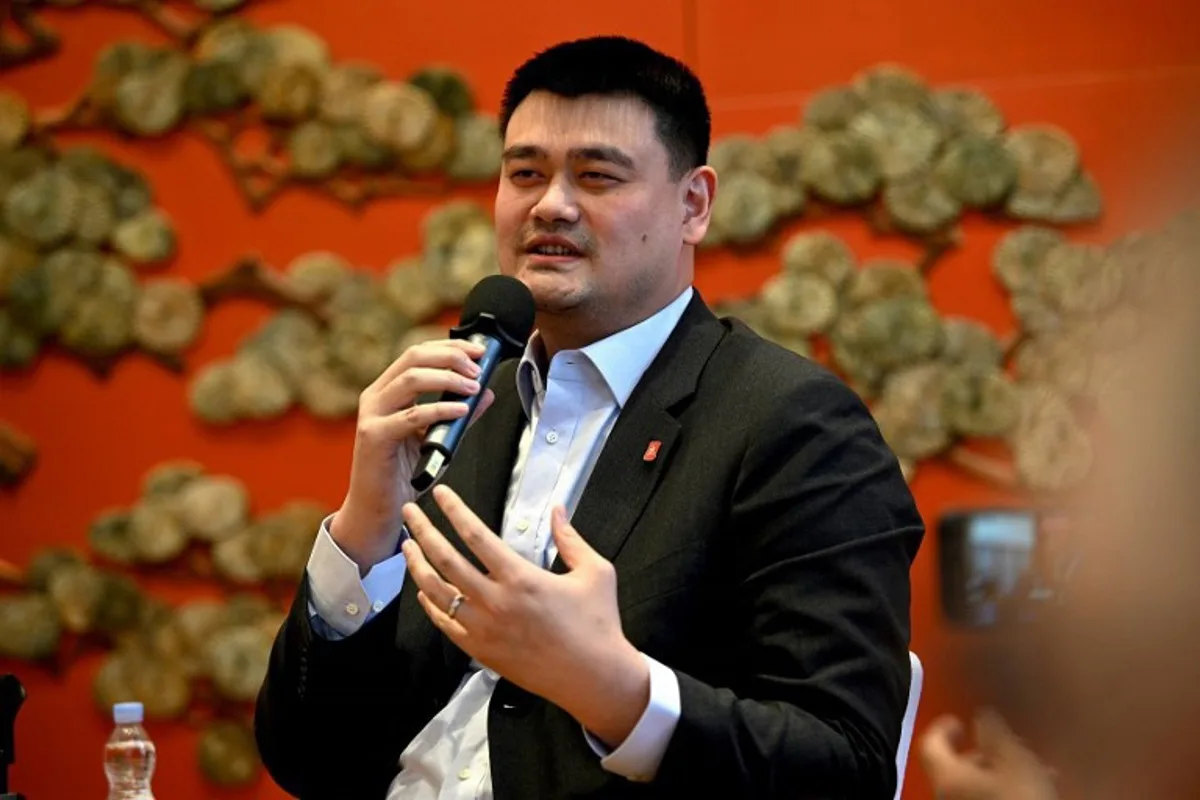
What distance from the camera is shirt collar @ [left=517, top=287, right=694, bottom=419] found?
6.21ft

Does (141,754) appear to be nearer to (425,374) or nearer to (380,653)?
(380,653)

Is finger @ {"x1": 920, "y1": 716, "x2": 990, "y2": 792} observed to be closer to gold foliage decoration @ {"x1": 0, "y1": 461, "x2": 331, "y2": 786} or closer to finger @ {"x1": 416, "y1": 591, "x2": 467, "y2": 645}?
finger @ {"x1": 416, "y1": 591, "x2": 467, "y2": 645}

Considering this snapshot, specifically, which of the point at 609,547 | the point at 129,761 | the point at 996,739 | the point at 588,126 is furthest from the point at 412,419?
the point at 129,761

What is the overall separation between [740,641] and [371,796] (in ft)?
1.72

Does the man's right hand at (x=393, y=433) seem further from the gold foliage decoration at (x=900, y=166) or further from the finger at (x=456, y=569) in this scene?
the gold foliage decoration at (x=900, y=166)

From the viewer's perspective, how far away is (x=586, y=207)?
1.88m

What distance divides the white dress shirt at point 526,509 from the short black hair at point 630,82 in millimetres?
204

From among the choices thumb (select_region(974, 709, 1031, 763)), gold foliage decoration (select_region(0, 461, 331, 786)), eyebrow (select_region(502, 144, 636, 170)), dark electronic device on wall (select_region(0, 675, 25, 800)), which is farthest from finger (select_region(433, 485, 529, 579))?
gold foliage decoration (select_region(0, 461, 331, 786))

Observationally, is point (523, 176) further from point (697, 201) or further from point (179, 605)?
point (179, 605)

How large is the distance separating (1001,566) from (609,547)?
1.44 ft

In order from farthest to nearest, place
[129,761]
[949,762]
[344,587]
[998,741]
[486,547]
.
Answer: [129,761], [344,587], [486,547], [949,762], [998,741]

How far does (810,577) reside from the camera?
161cm

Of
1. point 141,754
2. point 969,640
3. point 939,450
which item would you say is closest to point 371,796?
point 969,640

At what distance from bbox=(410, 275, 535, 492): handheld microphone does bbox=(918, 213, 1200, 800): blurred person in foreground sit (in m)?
0.65
